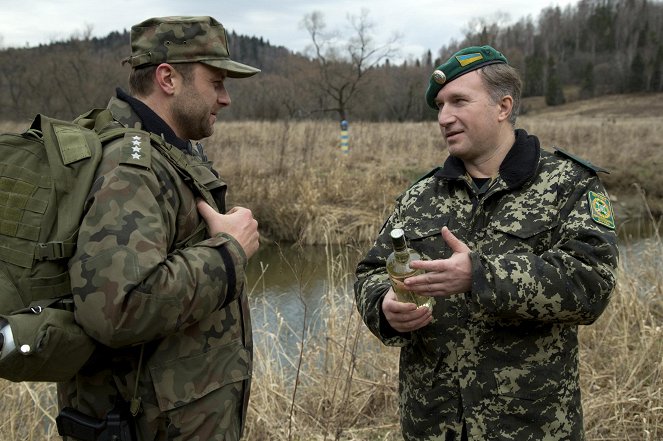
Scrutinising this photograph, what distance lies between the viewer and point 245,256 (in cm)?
166

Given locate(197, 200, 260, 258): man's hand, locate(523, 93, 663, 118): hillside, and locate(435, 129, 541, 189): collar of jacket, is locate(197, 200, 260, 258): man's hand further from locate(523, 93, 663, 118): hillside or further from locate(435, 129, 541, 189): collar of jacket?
locate(523, 93, 663, 118): hillside

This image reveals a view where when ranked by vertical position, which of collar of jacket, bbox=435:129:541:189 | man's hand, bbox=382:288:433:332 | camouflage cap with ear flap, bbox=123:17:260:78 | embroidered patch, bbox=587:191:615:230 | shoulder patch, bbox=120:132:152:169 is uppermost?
camouflage cap with ear flap, bbox=123:17:260:78

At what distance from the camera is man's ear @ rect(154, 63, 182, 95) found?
1.82 meters

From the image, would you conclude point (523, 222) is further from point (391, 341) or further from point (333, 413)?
point (333, 413)

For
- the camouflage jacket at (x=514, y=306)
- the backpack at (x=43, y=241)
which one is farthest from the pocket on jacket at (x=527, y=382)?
the backpack at (x=43, y=241)

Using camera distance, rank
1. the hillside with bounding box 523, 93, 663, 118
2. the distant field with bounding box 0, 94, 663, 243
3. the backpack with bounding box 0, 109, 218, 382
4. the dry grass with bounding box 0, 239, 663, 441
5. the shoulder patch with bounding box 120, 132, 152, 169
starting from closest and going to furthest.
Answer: the backpack with bounding box 0, 109, 218, 382, the shoulder patch with bounding box 120, 132, 152, 169, the dry grass with bounding box 0, 239, 663, 441, the distant field with bounding box 0, 94, 663, 243, the hillside with bounding box 523, 93, 663, 118

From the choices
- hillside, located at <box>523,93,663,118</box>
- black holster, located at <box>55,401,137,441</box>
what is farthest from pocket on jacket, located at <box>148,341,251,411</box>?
hillside, located at <box>523,93,663,118</box>

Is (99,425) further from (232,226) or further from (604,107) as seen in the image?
(604,107)

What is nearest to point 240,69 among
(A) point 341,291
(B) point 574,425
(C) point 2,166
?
(C) point 2,166

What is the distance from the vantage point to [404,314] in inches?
70.4

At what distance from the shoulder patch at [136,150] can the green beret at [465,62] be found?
3.44ft

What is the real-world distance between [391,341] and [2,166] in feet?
4.24

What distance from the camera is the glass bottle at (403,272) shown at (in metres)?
1.71

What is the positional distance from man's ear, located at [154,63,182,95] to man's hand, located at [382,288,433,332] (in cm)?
99
